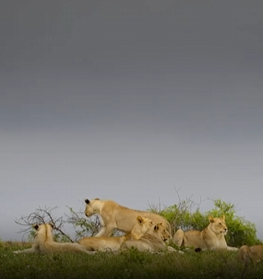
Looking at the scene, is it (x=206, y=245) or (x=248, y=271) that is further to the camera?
(x=206, y=245)

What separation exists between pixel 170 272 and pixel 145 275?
0.34 m

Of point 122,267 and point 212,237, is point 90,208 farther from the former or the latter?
point 122,267

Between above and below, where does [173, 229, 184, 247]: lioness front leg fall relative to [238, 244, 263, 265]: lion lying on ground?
above

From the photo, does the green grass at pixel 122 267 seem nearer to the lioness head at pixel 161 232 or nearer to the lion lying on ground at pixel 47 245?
the lion lying on ground at pixel 47 245

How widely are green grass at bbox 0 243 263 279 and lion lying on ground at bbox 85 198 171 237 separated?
157 inches

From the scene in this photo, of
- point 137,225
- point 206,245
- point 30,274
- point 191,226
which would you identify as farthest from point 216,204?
point 30,274

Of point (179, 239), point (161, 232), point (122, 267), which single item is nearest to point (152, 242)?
point (161, 232)

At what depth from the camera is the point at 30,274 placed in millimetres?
9914

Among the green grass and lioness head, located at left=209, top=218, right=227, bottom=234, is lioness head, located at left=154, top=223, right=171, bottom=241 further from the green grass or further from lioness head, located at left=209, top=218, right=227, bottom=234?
the green grass

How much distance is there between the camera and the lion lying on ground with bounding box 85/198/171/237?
1620 cm

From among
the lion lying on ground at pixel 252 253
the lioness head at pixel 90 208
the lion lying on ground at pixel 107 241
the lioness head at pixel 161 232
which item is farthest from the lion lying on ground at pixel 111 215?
the lion lying on ground at pixel 252 253

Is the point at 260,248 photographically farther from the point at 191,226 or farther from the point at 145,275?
the point at 191,226

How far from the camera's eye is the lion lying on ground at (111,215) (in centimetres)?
1620

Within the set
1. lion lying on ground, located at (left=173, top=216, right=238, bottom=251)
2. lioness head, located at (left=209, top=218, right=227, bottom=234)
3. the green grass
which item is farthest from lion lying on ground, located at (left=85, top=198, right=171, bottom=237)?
the green grass
